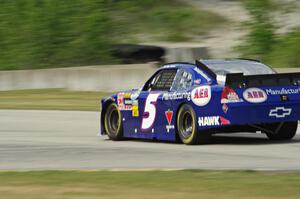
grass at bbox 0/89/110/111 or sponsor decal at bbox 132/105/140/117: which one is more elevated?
sponsor decal at bbox 132/105/140/117

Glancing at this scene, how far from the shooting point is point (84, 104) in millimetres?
25984

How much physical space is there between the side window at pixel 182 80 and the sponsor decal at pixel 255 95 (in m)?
1.13

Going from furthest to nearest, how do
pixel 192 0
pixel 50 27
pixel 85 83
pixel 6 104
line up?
pixel 192 0, pixel 50 27, pixel 85 83, pixel 6 104

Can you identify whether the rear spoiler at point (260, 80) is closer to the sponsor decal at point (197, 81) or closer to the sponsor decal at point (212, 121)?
the sponsor decal at point (212, 121)

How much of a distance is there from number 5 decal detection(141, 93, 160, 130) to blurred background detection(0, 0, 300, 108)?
41.4 feet

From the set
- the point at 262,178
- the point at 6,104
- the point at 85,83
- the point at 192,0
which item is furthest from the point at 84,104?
the point at 192,0

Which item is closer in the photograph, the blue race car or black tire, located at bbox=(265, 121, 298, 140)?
the blue race car

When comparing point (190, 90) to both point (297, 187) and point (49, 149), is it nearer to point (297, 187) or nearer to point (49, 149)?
point (49, 149)

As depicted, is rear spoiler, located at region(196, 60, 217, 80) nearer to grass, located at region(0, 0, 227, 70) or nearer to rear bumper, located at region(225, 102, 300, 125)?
rear bumper, located at region(225, 102, 300, 125)

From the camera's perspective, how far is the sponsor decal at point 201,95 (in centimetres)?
1444

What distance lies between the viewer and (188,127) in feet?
49.4

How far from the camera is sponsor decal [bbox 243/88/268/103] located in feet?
46.9

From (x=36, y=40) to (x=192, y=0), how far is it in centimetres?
2377

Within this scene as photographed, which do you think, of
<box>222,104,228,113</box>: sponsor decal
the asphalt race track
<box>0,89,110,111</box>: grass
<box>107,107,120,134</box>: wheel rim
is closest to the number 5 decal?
the asphalt race track
